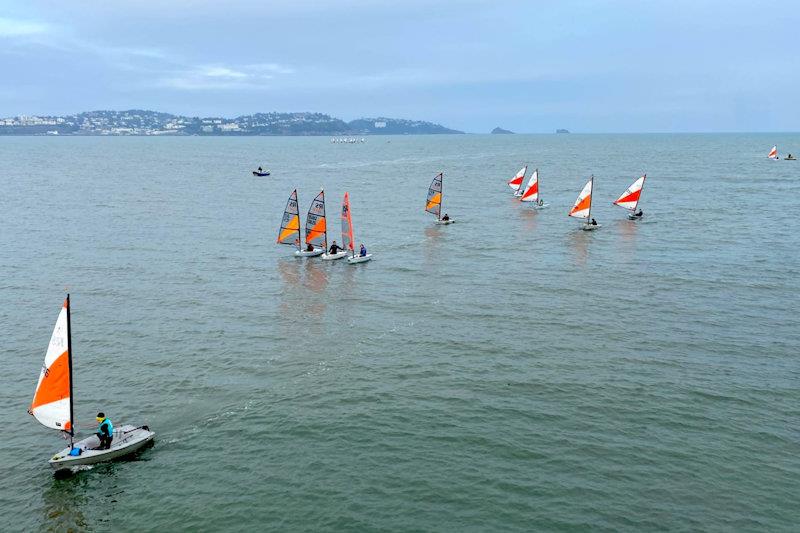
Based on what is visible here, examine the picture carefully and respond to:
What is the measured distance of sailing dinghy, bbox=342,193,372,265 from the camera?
56.4 metres

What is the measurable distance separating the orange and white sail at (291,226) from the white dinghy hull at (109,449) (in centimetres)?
3511

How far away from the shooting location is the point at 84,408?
29266 mm

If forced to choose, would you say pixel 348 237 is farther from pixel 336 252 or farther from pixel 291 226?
pixel 291 226

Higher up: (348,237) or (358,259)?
(348,237)

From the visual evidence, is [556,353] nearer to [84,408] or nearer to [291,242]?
[84,408]

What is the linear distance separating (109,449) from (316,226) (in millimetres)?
36935

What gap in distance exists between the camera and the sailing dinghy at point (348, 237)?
185ft

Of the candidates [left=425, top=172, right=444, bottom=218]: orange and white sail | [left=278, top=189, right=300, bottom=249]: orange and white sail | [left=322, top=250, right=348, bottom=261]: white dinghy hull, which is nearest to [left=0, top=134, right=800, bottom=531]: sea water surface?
[left=322, top=250, right=348, bottom=261]: white dinghy hull

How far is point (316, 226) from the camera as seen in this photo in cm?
5997

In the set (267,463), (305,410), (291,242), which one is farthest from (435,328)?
(291,242)

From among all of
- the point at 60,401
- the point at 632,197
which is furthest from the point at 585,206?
the point at 60,401

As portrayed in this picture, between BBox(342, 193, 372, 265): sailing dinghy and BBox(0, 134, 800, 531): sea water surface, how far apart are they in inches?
66.6

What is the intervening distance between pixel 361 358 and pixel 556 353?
35.1 feet

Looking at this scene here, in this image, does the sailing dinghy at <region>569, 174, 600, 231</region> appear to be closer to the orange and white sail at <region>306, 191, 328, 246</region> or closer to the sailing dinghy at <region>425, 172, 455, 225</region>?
the sailing dinghy at <region>425, 172, 455, 225</region>
